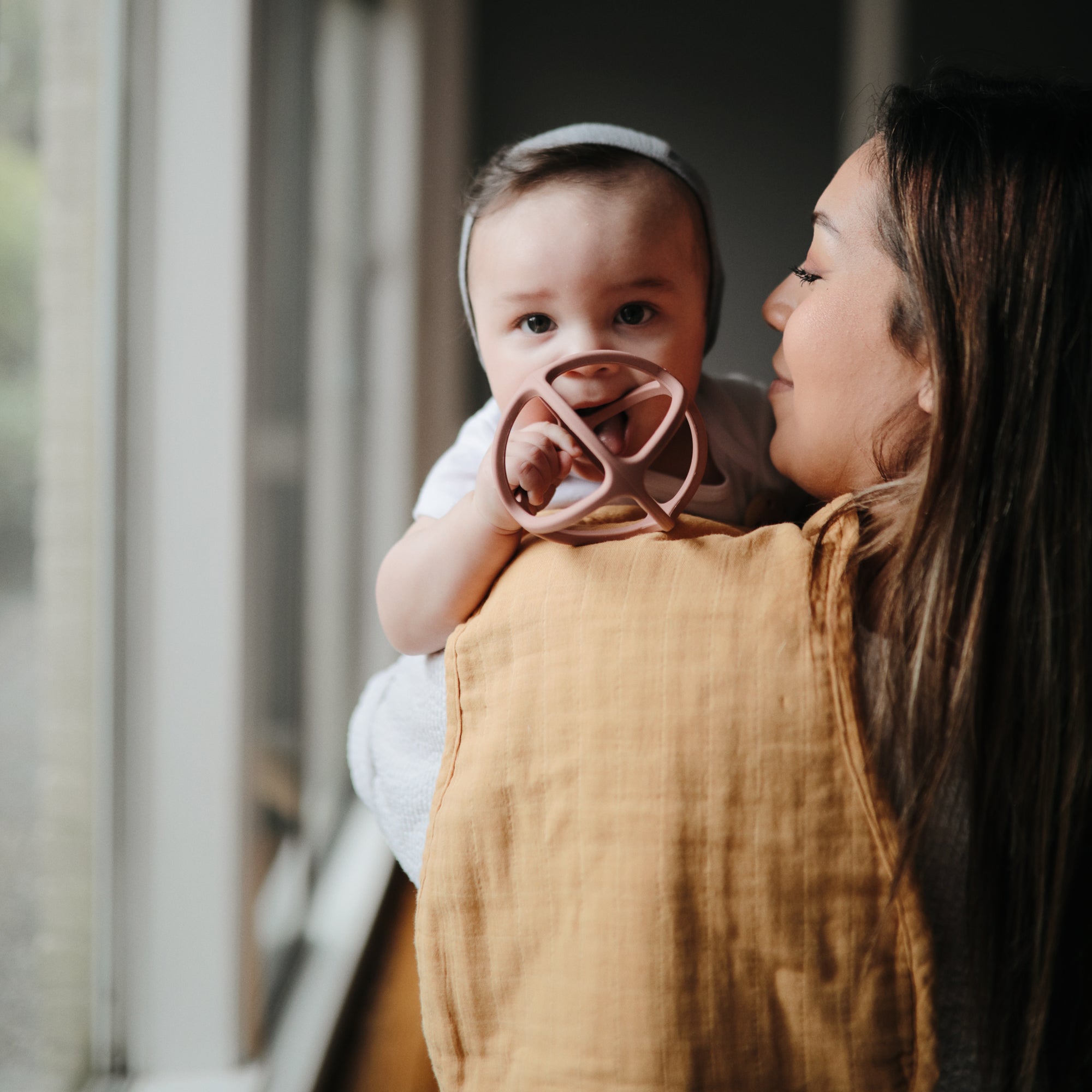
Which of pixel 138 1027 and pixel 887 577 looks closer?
pixel 887 577

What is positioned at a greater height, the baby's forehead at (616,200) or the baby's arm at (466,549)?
the baby's forehead at (616,200)

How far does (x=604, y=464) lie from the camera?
660mm

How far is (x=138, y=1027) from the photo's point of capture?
1.22 metres

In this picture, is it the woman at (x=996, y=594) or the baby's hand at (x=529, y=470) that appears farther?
the baby's hand at (x=529, y=470)

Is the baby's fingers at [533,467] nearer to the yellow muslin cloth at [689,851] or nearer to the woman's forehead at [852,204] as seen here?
the yellow muslin cloth at [689,851]

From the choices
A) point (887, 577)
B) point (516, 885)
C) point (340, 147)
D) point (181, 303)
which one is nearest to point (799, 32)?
Answer: point (340, 147)

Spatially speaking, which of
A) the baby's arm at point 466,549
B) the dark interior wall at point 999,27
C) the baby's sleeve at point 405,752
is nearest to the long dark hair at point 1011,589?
the baby's arm at point 466,549

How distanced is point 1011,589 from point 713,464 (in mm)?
401

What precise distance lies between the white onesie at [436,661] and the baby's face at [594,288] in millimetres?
71

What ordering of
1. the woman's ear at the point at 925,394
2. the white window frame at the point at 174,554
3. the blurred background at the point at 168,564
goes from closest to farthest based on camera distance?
the woman's ear at the point at 925,394, the blurred background at the point at 168,564, the white window frame at the point at 174,554

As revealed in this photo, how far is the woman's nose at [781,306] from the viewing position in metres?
0.84

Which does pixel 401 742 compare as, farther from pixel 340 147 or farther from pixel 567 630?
pixel 340 147

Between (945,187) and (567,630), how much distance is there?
435mm

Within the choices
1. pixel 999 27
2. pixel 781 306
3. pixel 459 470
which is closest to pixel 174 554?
pixel 459 470
